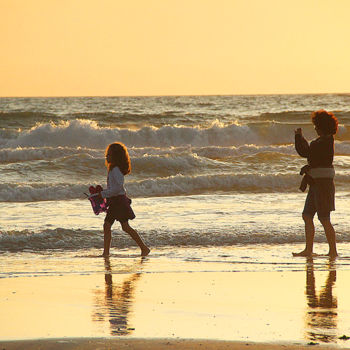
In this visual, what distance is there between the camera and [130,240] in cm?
1020

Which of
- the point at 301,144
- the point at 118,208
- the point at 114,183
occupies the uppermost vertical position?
the point at 301,144

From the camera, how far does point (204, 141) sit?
102 feet

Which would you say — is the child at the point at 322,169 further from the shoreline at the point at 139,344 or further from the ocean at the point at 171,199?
the shoreline at the point at 139,344

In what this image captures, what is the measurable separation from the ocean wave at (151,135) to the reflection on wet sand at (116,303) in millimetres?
22114

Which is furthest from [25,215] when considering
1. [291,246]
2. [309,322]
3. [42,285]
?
[309,322]

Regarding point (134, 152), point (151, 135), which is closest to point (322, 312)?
point (134, 152)

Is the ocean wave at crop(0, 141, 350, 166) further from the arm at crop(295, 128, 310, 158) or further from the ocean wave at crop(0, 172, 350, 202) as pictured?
the arm at crop(295, 128, 310, 158)

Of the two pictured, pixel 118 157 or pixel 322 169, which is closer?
pixel 322 169

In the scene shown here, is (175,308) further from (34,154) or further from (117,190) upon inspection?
(34,154)

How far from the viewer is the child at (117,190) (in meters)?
8.95

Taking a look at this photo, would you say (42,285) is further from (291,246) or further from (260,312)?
(291,246)

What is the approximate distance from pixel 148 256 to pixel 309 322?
372cm

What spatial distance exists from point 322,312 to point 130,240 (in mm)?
4636

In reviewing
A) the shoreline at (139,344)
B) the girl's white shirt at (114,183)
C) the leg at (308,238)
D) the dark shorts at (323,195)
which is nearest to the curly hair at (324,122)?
the dark shorts at (323,195)
